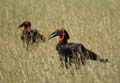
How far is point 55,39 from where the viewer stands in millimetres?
9328

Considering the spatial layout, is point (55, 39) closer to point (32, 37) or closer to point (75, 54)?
point (32, 37)

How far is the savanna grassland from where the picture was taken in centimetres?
580

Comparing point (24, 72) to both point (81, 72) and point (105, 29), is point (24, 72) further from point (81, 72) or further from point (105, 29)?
point (105, 29)

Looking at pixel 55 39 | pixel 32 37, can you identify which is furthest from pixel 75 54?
pixel 32 37

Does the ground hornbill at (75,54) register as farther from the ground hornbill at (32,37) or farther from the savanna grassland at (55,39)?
the ground hornbill at (32,37)

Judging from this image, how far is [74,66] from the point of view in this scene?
6.17 meters

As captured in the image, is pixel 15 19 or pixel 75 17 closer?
pixel 75 17

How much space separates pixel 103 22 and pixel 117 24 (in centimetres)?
63

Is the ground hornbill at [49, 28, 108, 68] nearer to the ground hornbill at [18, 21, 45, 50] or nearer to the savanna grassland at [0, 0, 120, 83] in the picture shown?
the savanna grassland at [0, 0, 120, 83]

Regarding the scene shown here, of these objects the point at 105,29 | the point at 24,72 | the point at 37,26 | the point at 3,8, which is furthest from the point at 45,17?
the point at 24,72

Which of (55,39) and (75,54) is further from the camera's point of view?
(55,39)

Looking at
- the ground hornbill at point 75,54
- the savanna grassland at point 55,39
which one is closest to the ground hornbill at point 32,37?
the savanna grassland at point 55,39

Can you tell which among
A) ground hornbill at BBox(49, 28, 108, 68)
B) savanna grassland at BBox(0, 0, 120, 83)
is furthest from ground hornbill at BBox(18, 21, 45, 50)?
ground hornbill at BBox(49, 28, 108, 68)

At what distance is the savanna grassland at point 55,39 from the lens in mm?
5805
